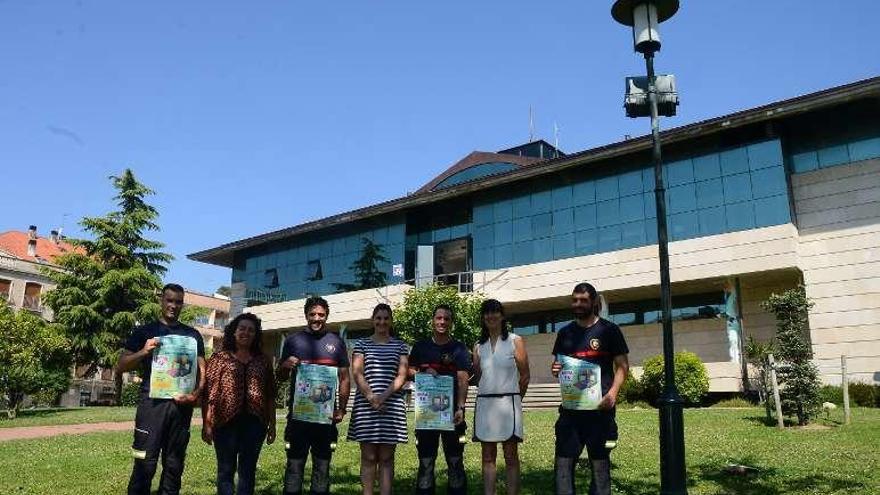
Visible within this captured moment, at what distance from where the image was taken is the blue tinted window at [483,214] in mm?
31984

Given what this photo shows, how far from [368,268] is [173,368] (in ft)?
98.7

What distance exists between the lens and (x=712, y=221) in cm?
2484

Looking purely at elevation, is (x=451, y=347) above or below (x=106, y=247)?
below

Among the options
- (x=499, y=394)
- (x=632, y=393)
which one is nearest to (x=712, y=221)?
(x=632, y=393)

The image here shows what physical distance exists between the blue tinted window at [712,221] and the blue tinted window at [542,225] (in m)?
6.60

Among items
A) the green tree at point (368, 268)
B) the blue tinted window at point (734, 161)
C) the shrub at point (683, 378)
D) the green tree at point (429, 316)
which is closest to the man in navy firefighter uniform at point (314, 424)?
the shrub at point (683, 378)

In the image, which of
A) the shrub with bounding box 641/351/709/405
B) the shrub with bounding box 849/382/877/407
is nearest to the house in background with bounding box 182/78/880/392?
the shrub with bounding box 849/382/877/407

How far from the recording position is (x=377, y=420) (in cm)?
572

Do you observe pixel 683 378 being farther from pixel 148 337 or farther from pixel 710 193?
pixel 148 337

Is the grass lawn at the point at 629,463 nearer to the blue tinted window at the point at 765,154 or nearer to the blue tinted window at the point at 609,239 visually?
the blue tinted window at the point at 765,154

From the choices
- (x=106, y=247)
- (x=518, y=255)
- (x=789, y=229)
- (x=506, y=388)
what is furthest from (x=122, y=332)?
(x=506, y=388)

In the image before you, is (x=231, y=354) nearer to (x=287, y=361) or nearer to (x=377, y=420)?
(x=287, y=361)

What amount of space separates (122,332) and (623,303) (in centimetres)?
2687

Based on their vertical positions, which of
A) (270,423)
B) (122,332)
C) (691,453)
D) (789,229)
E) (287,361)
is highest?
(789,229)
